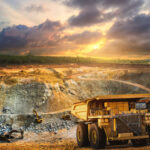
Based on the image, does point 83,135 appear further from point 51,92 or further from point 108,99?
point 51,92

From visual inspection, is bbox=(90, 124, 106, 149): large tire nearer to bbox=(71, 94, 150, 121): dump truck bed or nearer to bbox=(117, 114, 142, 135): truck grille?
bbox=(117, 114, 142, 135): truck grille

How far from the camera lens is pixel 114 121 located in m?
13.2

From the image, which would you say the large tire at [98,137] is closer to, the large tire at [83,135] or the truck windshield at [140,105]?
the large tire at [83,135]

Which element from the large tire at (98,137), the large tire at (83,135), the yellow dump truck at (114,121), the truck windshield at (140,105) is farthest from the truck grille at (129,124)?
the large tire at (83,135)

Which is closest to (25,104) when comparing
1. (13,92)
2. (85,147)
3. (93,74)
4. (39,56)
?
(13,92)

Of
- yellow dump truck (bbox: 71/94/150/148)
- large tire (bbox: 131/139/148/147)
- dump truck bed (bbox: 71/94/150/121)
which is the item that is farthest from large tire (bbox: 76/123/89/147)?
large tire (bbox: 131/139/148/147)

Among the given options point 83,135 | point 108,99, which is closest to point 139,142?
point 108,99

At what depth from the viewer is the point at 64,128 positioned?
2819 cm

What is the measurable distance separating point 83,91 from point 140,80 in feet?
49.8

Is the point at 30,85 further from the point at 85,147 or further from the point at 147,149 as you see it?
the point at 147,149

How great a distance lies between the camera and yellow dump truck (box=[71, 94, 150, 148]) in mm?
13258

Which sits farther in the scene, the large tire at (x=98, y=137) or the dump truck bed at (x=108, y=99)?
the dump truck bed at (x=108, y=99)

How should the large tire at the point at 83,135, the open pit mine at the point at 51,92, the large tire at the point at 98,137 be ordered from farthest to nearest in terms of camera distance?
the open pit mine at the point at 51,92
the large tire at the point at 83,135
the large tire at the point at 98,137

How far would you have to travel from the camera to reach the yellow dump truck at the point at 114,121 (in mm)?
13258
